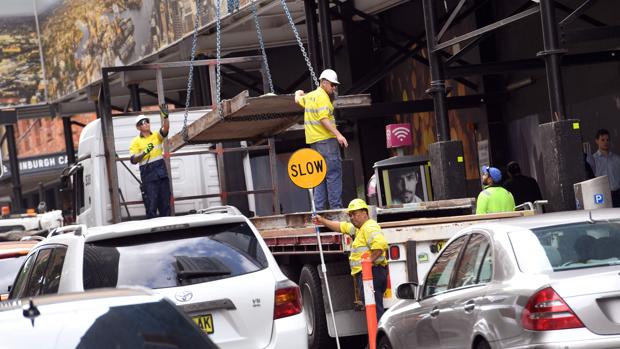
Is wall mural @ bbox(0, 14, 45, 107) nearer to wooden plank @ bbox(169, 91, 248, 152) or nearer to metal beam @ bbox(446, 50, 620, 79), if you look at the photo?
metal beam @ bbox(446, 50, 620, 79)

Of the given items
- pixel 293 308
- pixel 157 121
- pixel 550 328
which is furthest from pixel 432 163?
pixel 550 328

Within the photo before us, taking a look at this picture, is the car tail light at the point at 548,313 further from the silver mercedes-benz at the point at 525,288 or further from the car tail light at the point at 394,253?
the car tail light at the point at 394,253

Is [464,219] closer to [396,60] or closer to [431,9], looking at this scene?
[431,9]

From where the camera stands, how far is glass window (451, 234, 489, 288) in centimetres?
970

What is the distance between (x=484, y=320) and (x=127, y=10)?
29.8 m

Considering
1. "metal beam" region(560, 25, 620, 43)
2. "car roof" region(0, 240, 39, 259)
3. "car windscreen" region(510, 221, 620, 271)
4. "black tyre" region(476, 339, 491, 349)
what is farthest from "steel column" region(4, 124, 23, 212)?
"car windscreen" region(510, 221, 620, 271)

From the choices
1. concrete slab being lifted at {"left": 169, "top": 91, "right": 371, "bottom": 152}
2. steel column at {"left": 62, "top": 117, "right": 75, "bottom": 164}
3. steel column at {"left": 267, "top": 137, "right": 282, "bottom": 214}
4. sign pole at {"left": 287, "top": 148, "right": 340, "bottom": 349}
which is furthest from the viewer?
steel column at {"left": 62, "top": 117, "right": 75, "bottom": 164}

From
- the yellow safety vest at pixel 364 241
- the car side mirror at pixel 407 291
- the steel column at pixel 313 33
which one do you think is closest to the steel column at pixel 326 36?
the steel column at pixel 313 33

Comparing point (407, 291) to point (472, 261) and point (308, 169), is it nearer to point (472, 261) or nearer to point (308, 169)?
point (472, 261)

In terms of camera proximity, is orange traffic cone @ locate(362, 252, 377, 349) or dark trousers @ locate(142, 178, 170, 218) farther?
dark trousers @ locate(142, 178, 170, 218)

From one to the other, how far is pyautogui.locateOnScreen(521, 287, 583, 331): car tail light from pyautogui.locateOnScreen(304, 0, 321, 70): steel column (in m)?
18.1

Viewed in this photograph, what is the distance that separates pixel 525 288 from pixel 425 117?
76.8 ft

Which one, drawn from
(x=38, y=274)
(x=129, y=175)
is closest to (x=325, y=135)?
(x=129, y=175)

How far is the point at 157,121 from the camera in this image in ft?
67.0
